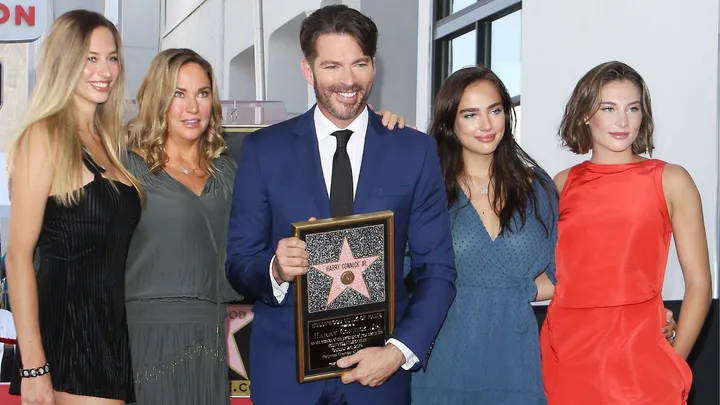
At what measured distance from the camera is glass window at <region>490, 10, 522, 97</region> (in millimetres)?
7207

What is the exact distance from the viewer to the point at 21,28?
20.5ft

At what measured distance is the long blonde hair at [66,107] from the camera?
2.54 metres

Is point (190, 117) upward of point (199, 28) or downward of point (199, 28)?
downward

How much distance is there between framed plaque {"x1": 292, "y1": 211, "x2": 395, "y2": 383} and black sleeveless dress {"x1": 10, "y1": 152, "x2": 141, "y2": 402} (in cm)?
61

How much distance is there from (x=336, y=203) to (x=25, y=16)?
178 inches

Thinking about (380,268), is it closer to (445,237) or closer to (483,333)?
(445,237)

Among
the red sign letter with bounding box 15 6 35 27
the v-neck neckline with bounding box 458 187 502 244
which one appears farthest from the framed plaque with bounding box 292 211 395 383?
the red sign letter with bounding box 15 6 35 27

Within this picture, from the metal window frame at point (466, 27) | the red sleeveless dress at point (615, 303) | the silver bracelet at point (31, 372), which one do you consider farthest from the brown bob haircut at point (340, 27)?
the metal window frame at point (466, 27)

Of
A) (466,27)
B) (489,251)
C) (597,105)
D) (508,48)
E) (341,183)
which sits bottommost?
(489,251)

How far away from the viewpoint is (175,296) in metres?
2.86

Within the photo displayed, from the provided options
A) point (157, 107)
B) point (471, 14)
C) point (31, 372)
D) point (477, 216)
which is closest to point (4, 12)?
point (471, 14)

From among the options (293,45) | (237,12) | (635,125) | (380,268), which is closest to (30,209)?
(380,268)

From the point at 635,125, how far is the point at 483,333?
2.55 feet

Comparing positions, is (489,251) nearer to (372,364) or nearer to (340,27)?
(372,364)
